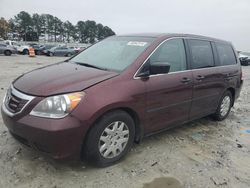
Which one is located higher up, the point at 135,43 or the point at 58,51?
the point at 135,43

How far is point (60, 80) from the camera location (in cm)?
300

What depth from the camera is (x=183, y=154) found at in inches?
144

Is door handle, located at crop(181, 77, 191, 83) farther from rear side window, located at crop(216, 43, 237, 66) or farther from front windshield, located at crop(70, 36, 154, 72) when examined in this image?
rear side window, located at crop(216, 43, 237, 66)

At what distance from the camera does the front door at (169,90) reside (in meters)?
3.45

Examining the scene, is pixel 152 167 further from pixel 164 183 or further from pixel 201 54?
pixel 201 54

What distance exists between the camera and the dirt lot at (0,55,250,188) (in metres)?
2.85

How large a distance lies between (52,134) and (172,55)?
7.26 ft

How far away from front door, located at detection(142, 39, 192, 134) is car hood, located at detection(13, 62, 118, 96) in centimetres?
67

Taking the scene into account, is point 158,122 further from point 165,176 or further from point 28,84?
point 28,84

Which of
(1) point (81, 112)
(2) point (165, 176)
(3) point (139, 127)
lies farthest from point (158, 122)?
(1) point (81, 112)

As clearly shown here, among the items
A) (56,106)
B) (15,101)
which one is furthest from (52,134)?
(15,101)

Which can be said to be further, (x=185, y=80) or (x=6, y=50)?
(x=6, y=50)

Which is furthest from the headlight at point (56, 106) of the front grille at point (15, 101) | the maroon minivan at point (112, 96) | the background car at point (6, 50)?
the background car at point (6, 50)

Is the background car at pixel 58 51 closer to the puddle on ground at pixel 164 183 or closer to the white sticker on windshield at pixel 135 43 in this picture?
the white sticker on windshield at pixel 135 43
